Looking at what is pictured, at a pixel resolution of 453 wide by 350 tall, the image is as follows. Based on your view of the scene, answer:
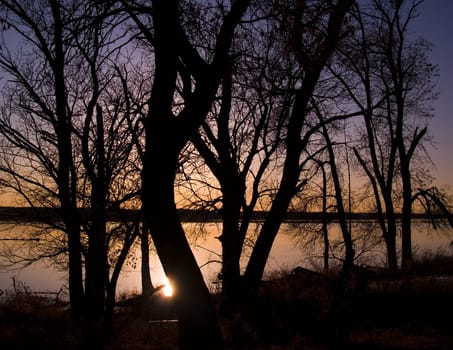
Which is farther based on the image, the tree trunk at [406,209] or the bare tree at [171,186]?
the tree trunk at [406,209]

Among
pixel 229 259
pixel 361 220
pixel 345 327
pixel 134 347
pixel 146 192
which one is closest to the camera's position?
pixel 146 192

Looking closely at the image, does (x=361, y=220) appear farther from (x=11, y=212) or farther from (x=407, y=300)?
(x=11, y=212)

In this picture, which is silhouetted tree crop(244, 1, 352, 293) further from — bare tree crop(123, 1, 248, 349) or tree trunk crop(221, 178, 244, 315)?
bare tree crop(123, 1, 248, 349)

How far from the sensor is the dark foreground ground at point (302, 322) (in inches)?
334

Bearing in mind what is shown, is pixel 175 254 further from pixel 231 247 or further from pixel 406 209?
pixel 406 209

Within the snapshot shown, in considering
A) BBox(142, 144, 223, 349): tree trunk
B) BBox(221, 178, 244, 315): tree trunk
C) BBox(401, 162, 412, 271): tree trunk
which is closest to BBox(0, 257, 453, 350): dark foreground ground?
BBox(221, 178, 244, 315): tree trunk

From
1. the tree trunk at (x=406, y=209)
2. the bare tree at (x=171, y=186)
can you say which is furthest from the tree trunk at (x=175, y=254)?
the tree trunk at (x=406, y=209)

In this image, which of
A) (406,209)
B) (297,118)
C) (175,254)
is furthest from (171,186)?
(406,209)

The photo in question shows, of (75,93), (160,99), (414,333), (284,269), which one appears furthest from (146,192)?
(284,269)

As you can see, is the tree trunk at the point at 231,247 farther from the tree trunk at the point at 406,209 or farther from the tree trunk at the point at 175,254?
the tree trunk at the point at 406,209

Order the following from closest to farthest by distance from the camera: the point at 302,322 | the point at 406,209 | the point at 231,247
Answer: the point at 302,322, the point at 231,247, the point at 406,209

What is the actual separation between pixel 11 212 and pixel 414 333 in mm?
9936

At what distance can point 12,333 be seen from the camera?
8938mm

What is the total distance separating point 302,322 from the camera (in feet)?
34.2
